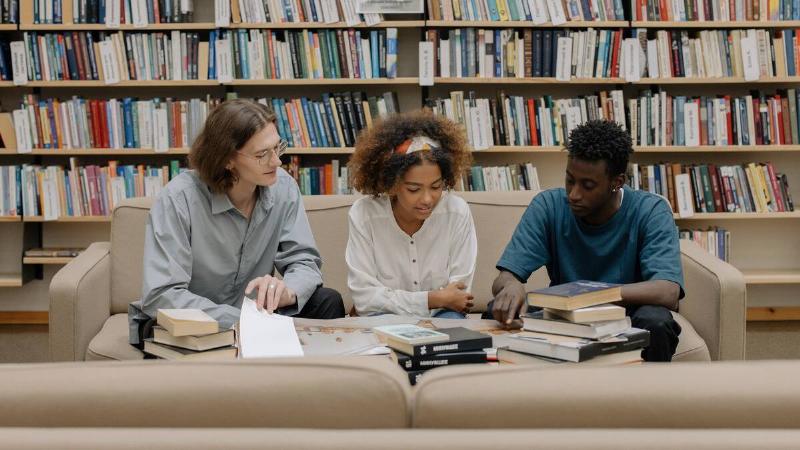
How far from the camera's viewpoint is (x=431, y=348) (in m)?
1.65

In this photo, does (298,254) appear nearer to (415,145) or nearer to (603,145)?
(415,145)

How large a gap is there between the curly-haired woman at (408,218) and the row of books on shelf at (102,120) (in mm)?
1673

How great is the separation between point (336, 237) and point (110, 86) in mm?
1979

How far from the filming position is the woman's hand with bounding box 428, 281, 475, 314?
2.37 meters

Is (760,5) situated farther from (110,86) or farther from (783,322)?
(110,86)

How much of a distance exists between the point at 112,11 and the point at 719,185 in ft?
9.80

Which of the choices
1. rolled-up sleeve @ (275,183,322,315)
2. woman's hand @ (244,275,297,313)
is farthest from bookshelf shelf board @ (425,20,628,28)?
woman's hand @ (244,275,297,313)

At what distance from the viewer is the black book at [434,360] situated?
5.40 feet

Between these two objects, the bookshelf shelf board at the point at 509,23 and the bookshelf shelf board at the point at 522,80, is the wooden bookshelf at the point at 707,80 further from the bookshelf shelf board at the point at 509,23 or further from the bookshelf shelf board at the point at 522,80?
the bookshelf shelf board at the point at 509,23

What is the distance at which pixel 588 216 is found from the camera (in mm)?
2410

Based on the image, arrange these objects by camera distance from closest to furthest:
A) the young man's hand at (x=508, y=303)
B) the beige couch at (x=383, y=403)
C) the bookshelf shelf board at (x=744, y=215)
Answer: the beige couch at (x=383, y=403) < the young man's hand at (x=508, y=303) < the bookshelf shelf board at (x=744, y=215)

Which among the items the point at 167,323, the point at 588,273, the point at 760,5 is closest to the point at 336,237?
the point at 588,273

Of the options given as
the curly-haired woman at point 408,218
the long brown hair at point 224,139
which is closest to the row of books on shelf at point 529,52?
the curly-haired woman at point 408,218

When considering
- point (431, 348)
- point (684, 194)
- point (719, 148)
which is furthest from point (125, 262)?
point (719, 148)
